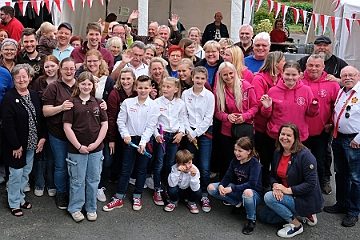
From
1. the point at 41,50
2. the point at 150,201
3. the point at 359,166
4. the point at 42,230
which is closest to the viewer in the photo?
the point at 42,230

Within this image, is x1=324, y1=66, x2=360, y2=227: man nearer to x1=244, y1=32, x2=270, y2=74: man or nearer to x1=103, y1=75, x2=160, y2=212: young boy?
x1=244, y1=32, x2=270, y2=74: man

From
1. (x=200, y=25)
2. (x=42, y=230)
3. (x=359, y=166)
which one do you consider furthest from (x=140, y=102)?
(x=200, y=25)

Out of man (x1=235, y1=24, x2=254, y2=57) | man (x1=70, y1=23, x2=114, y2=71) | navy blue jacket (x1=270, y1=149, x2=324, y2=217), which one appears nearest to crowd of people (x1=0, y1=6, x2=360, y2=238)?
navy blue jacket (x1=270, y1=149, x2=324, y2=217)

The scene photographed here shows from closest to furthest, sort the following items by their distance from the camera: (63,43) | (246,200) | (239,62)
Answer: (246,200) < (239,62) < (63,43)

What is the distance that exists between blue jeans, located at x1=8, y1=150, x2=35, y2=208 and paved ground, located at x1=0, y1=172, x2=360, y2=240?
5.9 inches

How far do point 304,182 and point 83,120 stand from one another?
2.23m

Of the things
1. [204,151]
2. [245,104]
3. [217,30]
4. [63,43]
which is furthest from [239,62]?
[217,30]

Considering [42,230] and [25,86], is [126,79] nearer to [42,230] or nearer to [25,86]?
[25,86]

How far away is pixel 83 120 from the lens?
3998 millimetres

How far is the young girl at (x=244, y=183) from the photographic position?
411 centimetres

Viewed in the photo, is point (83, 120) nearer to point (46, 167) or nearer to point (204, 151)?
point (46, 167)

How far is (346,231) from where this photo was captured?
4.17 m

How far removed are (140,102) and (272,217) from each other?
1.82 meters

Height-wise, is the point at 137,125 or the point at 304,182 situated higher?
the point at 137,125
